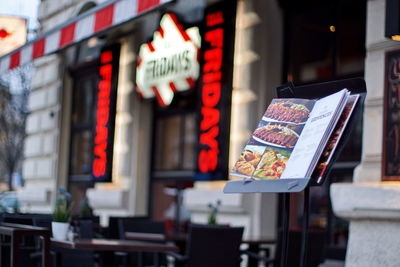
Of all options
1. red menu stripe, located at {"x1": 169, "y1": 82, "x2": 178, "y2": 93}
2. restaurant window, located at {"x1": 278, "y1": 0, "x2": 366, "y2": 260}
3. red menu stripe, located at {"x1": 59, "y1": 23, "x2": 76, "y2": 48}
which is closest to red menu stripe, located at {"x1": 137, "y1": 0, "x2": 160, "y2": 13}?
restaurant window, located at {"x1": 278, "y1": 0, "x2": 366, "y2": 260}

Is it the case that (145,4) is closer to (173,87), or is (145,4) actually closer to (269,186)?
(173,87)

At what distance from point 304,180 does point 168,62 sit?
807 cm

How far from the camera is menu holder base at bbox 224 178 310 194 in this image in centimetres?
358

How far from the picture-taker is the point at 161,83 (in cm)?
1160

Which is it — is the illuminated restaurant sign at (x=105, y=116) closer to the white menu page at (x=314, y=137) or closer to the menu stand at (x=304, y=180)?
the menu stand at (x=304, y=180)

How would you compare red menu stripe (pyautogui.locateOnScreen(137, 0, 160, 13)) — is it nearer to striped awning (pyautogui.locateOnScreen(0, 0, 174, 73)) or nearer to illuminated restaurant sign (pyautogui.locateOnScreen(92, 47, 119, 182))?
striped awning (pyautogui.locateOnScreen(0, 0, 174, 73))

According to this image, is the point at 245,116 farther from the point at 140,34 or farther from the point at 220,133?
the point at 140,34

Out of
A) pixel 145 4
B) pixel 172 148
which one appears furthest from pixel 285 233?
pixel 172 148

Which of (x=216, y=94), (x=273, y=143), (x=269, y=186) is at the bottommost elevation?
(x=269, y=186)

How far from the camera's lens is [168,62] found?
37.7ft

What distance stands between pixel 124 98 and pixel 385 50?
674 cm

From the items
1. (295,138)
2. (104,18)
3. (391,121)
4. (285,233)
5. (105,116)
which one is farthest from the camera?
(105,116)

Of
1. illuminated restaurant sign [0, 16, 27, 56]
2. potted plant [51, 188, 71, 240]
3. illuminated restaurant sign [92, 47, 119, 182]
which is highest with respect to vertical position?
illuminated restaurant sign [0, 16, 27, 56]

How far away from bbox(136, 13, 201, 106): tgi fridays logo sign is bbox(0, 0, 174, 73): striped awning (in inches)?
57.2
